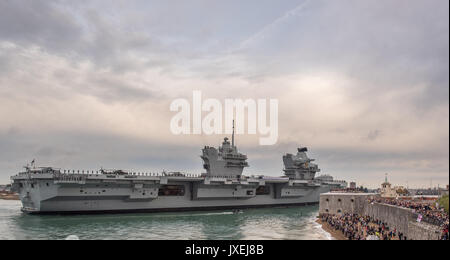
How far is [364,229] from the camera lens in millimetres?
27156

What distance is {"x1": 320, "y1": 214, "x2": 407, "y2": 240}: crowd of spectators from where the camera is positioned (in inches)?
Answer: 955

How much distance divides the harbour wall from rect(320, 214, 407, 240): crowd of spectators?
1.40 ft

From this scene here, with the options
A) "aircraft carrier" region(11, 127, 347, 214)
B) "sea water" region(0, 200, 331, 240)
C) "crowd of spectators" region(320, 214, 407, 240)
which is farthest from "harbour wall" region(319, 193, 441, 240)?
"aircraft carrier" region(11, 127, 347, 214)

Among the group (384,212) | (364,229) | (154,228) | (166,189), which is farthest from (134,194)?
(384,212)

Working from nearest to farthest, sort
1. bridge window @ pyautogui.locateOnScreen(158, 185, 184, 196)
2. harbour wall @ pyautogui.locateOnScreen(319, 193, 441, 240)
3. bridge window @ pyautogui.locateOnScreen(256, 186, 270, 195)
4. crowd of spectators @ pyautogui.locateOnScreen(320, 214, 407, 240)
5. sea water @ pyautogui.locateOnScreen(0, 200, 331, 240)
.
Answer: harbour wall @ pyautogui.locateOnScreen(319, 193, 441, 240) → crowd of spectators @ pyautogui.locateOnScreen(320, 214, 407, 240) → sea water @ pyautogui.locateOnScreen(0, 200, 331, 240) → bridge window @ pyautogui.locateOnScreen(158, 185, 184, 196) → bridge window @ pyautogui.locateOnScreen(256, 186, 270, 195)

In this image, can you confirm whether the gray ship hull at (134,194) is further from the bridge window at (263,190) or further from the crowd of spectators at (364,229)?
the crowd of spectators at (364,229)

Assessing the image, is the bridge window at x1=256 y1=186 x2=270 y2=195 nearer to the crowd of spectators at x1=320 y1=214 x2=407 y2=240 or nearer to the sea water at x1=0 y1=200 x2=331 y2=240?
the sea water at x1=0 y1=200 x2=331 y2=240

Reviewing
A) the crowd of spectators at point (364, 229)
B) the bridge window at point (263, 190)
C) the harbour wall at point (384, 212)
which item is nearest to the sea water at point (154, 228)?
the crowd of spectators at point (364, 229)

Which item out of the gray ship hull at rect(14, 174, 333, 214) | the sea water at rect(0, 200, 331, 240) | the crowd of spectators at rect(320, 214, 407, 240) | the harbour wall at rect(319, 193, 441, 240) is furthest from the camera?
the gray ship hull at rect(14, 174, 333, 214)

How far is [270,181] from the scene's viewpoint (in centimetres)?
5088

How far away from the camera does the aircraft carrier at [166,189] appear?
35719mm

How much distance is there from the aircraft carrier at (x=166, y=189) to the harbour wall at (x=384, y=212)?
1126 centimetres
